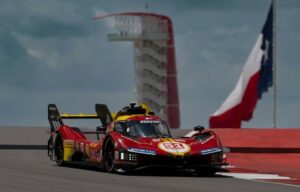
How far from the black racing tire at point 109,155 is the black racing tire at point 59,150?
2580mm

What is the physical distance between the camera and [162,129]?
19.6 meters

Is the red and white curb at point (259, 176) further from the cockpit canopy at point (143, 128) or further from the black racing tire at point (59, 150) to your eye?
the black racing tire at point (59, 150)

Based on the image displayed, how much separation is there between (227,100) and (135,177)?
27.3 metres

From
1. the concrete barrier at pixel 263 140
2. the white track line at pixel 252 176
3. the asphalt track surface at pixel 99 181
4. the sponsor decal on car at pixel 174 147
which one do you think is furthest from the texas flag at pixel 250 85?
the sponsor decal on car at pixel 174 147

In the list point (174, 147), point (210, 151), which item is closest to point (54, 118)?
point (174, 147)

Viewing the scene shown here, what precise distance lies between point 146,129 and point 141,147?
1083mm

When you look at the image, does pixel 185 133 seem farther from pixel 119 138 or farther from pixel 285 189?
pixel 285 189

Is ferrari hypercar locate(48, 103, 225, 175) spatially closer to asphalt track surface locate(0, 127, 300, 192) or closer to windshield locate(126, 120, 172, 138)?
windshield locate(126, 120, 172, 138)

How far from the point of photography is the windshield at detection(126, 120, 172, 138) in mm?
19141

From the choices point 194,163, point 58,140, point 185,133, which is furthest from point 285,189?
point 185,133

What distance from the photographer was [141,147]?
18.2m

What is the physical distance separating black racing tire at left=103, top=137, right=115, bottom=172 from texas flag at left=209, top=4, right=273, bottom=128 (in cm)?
2374

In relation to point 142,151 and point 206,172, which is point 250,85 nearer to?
point 206,172

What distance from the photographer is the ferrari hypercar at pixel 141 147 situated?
715 inches
